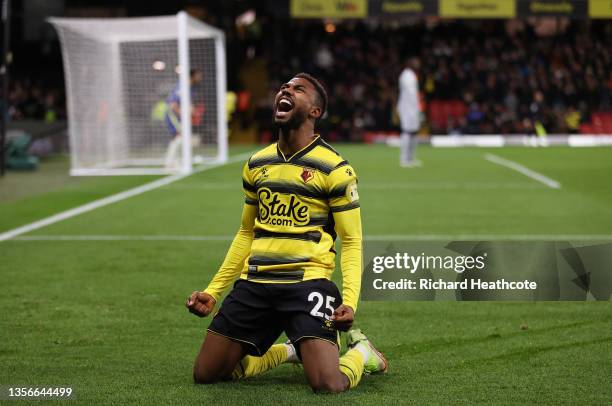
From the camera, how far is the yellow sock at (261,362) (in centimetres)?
593

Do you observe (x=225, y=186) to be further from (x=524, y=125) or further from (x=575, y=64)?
(x=575, y=64)

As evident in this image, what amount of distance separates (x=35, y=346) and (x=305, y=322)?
2046 millimetres

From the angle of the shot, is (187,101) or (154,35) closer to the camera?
(187,101)

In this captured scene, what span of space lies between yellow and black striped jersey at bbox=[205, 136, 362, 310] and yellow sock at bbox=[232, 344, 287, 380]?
0.41m

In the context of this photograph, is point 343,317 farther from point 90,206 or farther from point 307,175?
point 90,206

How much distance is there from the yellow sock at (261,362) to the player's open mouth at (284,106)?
133 cm

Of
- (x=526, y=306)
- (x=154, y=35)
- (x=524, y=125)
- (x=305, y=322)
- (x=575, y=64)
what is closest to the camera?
(x=305, y=322)

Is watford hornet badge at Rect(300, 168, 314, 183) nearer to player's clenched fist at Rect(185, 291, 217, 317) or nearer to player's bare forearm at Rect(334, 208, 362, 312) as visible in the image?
player's bare forearm at Rect(334, 208, 362, 312)

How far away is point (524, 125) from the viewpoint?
38250 millimetres

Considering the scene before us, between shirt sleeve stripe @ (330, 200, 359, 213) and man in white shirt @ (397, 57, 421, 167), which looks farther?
man in white shirt @ (397, 57, 421, 167)

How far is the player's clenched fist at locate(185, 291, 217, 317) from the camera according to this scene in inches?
223

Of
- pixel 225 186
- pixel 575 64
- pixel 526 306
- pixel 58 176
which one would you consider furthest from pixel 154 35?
pixel 575 64

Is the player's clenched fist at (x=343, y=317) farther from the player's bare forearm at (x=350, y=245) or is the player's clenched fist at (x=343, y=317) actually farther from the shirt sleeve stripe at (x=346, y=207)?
the shirt sleeve stripe at (x=346, y=207)

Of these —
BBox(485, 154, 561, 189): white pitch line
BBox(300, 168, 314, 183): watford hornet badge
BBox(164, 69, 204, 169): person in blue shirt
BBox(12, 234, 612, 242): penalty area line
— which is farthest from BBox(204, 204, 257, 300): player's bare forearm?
BBox(164, 69, 204, 169): person in blue shirt
